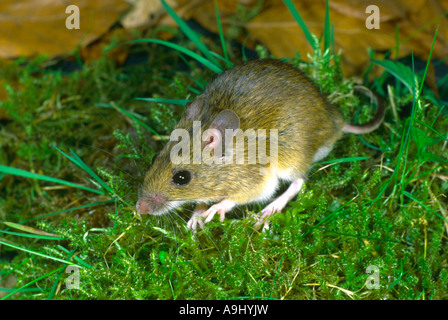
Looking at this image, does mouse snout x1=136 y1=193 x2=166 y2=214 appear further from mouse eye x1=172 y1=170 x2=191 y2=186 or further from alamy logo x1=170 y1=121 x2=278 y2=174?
alamy logo x1=170 y1=121 x2=278 y2=174

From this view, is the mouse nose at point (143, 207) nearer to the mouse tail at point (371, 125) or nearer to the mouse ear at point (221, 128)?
the mouse ear at point (221, 128)

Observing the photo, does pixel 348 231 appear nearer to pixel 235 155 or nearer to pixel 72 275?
pixel 235 155

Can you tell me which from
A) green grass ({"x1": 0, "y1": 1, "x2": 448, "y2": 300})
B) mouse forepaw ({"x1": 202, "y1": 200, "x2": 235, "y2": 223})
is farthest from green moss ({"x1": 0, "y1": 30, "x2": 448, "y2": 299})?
mouse forepaw ({"x1": 202, "y1": 200, "x2": 235, "y2": 223})

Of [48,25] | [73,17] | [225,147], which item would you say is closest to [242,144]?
[225,147]

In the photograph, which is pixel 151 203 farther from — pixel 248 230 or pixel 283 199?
pixel 283 199

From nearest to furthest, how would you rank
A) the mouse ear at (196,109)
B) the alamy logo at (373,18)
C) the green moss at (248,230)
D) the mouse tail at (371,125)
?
the green moss at (248,230), the mouse ear at (196,109), the mouse tail at (371,125), the alamy logo at (373,18)

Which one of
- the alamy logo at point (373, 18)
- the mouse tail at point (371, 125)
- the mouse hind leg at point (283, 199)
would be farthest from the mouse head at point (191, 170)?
the alamy logo at point (373, 18)
